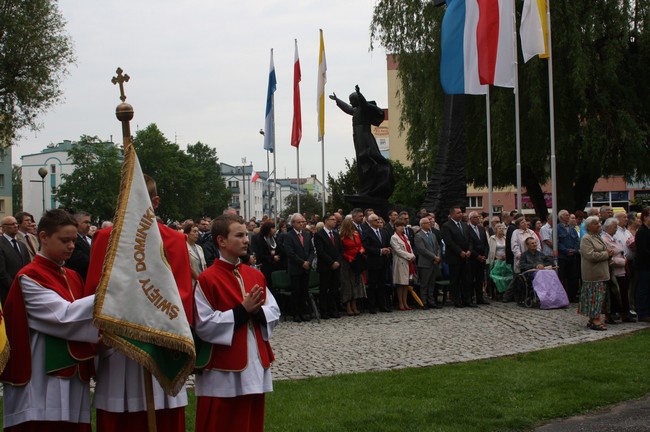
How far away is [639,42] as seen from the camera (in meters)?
26.2

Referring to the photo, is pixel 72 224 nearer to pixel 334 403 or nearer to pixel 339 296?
pixel 334 403

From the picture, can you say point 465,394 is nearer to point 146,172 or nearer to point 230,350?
point 230,350

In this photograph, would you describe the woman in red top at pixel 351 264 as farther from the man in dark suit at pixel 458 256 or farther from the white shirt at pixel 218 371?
the white shirt at pixel 218 371

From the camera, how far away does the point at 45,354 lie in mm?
4531

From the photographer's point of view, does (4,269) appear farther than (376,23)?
No

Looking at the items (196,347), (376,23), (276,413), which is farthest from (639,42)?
(196,347)

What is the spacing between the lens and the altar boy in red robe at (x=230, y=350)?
15.9 feet

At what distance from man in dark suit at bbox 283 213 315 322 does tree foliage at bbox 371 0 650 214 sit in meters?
13.2

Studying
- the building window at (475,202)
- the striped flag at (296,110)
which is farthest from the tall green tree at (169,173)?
the striped flag at (296,110)

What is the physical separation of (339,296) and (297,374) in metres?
6.59

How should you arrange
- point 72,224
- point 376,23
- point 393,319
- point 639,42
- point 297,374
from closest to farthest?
point 72,224, point 297,374, point 393,319, point 639,42, point 376,23

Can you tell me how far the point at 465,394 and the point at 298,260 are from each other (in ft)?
22.3

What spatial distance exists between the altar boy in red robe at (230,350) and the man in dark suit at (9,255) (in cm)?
570

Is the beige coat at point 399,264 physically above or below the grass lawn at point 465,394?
above
